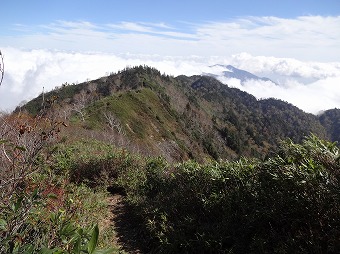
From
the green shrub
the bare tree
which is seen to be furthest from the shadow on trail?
the bare tree

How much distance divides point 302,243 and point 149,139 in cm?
6054

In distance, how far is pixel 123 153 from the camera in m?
12.5

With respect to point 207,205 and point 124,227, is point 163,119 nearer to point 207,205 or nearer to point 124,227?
point 124,227

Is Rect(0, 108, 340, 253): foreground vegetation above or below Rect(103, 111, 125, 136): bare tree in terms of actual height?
above

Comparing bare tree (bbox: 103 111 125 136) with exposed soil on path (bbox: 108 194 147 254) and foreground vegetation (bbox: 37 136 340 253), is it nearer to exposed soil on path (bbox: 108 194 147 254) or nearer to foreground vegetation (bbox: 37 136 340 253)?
exposed soil on path (bbox: 108 194 147 254)

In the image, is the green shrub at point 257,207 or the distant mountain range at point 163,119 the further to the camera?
the distant mountain range at point 163,119

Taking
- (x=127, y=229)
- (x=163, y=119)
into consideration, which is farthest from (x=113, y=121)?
(x=127, y=229)

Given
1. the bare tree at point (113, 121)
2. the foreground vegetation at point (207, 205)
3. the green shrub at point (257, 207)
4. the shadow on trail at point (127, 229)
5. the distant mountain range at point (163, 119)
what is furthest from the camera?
the distant mountain range at point (163, 119)

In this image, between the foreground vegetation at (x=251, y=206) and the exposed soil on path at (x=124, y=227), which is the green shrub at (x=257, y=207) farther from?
the exposed soil on path at (x=124, y=227)

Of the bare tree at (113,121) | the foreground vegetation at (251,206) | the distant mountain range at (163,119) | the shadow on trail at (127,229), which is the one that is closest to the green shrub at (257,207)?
the foreground vegetation at (251,206)

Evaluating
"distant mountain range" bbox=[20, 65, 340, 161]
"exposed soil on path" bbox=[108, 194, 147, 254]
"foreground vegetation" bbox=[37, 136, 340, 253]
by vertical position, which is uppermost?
"foreground vegetation" bbox=[37, 136, 340, 253]

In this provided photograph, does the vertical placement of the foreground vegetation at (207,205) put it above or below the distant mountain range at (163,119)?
above

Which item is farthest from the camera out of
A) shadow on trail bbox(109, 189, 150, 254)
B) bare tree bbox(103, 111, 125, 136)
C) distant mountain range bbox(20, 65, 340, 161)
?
distant mountain range bbox(20, 65, 340, 161)

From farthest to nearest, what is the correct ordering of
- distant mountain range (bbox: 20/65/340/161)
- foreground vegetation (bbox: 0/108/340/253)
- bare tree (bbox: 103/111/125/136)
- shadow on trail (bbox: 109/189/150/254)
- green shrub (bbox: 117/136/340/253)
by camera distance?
distant mountain range (bbox: 20/65/340/161) → bare tree (bbox: 103/111/125/136) → shadow on trail (bbox: 109/189/150/254) → green shrub (bbox: 117/136/340/253) → foreground vegetation (bbox: 0/108/340/253)
